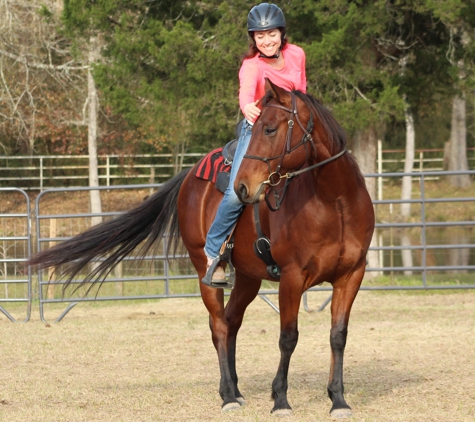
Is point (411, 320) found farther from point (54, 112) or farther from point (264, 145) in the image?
point (54, 112)

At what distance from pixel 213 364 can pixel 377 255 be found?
28.7ft

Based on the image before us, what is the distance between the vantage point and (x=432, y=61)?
15.3m

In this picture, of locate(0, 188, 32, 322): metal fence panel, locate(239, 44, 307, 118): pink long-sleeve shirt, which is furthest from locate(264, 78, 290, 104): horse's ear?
locate(0, 188, 32, 322): metal fence panel

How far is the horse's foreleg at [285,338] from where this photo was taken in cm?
523

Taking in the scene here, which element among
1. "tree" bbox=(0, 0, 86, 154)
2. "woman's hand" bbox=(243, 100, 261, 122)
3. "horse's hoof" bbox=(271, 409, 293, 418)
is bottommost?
"horse's hoof" bbox=(271, 409, 293, 418)

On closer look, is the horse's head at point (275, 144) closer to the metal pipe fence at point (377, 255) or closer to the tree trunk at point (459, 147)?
the metal pipe fence at point (377, 255)

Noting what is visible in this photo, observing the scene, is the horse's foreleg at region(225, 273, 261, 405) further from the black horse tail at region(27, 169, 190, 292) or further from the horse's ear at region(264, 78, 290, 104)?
the horse's ear at region(264, 78, 290, 104)

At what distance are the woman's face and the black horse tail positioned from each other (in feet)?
5.41

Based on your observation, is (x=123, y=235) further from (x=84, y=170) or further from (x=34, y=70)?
(x=84, y=170)

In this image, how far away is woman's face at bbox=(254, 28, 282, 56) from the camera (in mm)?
5301

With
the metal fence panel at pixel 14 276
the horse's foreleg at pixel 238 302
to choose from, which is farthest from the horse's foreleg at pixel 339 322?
the metal fence panel at pixel 14 276

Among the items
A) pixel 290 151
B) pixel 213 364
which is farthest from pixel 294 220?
pixel 213 364

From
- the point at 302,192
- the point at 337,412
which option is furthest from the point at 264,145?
the point at 337,412

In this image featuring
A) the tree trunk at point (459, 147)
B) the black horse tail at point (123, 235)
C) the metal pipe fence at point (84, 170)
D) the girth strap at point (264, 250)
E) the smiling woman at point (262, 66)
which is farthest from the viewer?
the tree trunk at point (459, 147)
